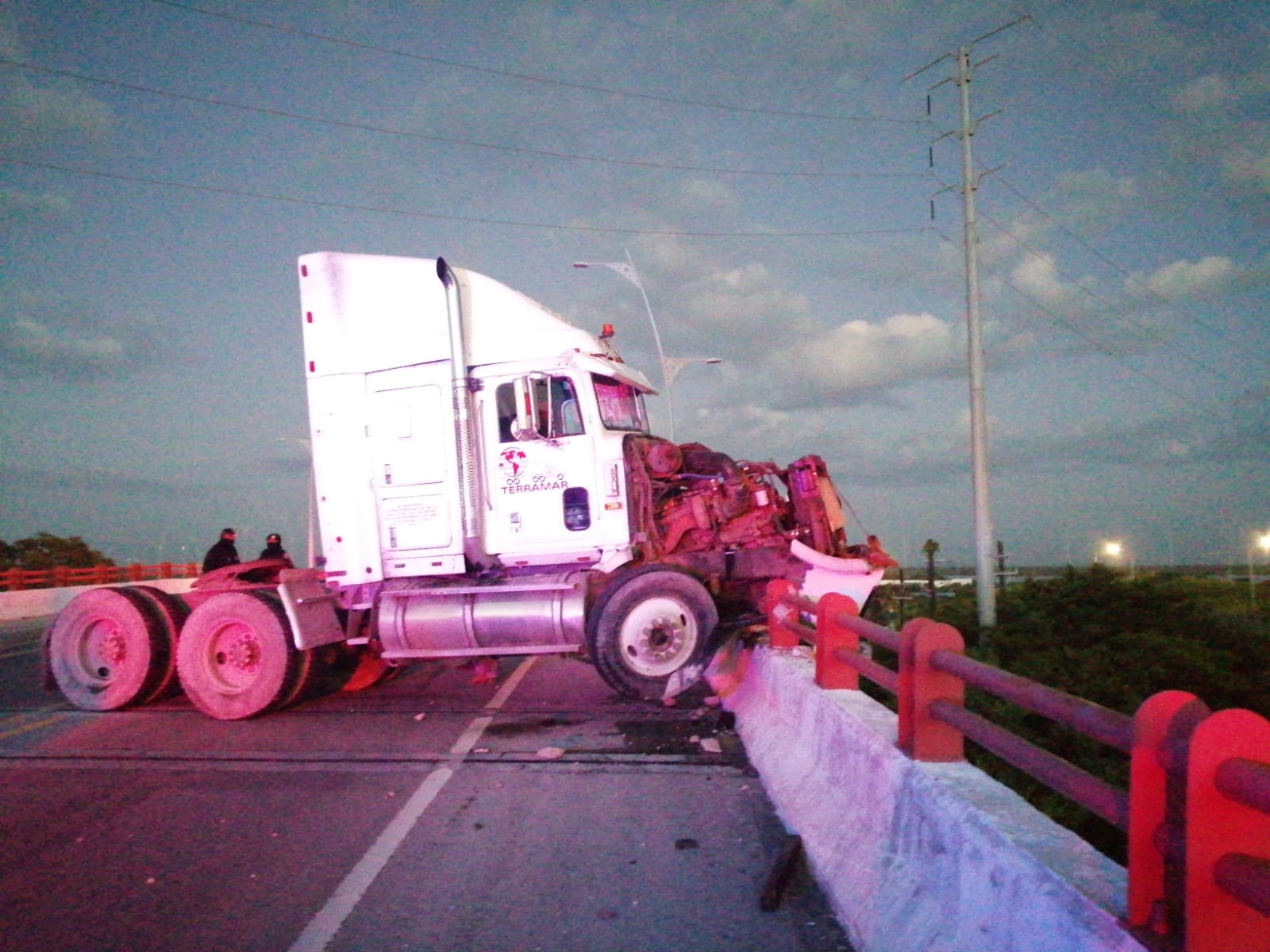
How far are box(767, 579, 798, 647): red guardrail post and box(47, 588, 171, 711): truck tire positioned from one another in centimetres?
646

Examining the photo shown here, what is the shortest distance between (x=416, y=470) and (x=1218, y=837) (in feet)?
24.4

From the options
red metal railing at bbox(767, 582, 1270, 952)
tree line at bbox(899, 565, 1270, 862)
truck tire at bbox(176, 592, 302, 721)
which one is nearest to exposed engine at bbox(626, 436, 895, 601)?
tree line at bbox(899, 565, 1270, 862)

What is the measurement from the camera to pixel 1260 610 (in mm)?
11312

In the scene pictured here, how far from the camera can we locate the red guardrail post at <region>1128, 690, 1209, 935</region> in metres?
1.91

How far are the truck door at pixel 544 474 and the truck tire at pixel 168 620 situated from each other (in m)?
3.63

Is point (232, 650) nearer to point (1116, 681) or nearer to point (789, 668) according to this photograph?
point (789, 668)

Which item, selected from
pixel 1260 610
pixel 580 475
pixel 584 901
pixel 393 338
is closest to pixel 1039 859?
pixel 584 901

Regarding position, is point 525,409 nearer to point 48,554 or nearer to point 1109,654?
point 1109,654

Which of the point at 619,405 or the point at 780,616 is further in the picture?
the point at 619,405

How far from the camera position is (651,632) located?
7.62 meters

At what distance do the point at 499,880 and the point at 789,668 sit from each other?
8.24 ft

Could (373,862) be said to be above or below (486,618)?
below

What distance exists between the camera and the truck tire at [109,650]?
8.55 metres

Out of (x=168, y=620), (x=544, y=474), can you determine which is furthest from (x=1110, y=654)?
(x=168, y=620)
